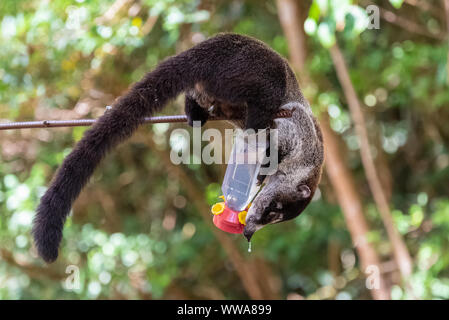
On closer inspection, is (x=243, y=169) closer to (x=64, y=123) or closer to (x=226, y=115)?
(x=226, y=115)

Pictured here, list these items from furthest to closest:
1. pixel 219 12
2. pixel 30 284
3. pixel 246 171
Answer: pixel 30 284, pixel 219 12, pixel 246 171

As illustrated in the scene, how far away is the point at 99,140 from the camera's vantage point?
8.62 ft

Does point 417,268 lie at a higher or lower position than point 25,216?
lower

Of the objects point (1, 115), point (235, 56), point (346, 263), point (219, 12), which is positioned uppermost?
point (219, 12)

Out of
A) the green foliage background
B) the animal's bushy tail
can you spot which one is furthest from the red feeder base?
the green foliage background

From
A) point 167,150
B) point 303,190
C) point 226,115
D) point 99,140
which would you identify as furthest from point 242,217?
point 167,150

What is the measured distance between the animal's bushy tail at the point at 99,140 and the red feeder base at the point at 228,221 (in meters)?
0.63

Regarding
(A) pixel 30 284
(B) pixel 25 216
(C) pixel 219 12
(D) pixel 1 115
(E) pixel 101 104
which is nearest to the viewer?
(B) pixel 25 216

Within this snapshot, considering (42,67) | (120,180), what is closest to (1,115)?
(42,67)

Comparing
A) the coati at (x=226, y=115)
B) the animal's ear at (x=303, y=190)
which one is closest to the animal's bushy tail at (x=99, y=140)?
the coati at (x=226, y=115)

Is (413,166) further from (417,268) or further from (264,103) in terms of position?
(264,103)

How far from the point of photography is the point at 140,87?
2.83m

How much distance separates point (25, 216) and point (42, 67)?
5.35 feet

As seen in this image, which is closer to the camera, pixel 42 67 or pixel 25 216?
pixel 25 216
